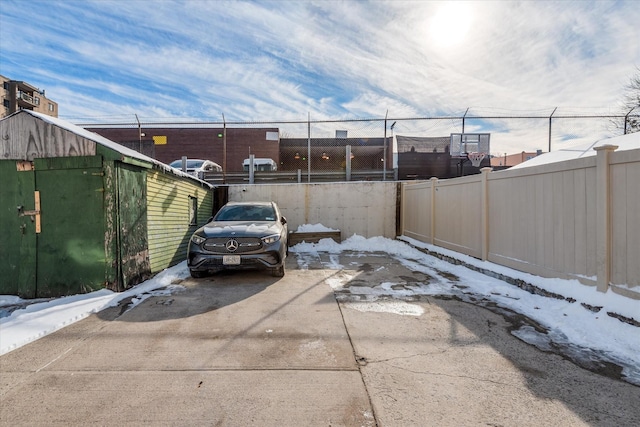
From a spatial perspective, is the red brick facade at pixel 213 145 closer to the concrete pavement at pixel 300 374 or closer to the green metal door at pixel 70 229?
the green metal door at pixel 70 229

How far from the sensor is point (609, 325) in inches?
144

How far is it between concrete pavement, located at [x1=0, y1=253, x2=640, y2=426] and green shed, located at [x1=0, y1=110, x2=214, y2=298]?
4.30ft

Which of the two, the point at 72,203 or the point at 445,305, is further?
the point at 72,203

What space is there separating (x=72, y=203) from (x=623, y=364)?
7460 millimetres

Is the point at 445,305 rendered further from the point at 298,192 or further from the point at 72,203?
the point at 298,192

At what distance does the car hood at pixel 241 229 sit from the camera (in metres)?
6.19

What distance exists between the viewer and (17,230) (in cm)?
549

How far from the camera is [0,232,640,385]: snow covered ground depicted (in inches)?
134

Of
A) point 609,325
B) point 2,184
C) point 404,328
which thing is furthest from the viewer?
point 2,184

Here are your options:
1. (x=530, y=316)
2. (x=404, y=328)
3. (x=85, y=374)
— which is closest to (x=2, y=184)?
(x=85, y=374)

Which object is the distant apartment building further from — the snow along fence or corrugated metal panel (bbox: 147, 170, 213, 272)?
the snow along fence

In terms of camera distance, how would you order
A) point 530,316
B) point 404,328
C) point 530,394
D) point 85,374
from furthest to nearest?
point 530,316 → point 404,328 → point 85,374 → point 530,394

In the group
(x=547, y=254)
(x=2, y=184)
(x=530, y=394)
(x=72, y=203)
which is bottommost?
(x=530, y=394)

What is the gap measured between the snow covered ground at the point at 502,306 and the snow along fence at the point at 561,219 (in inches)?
9.6
